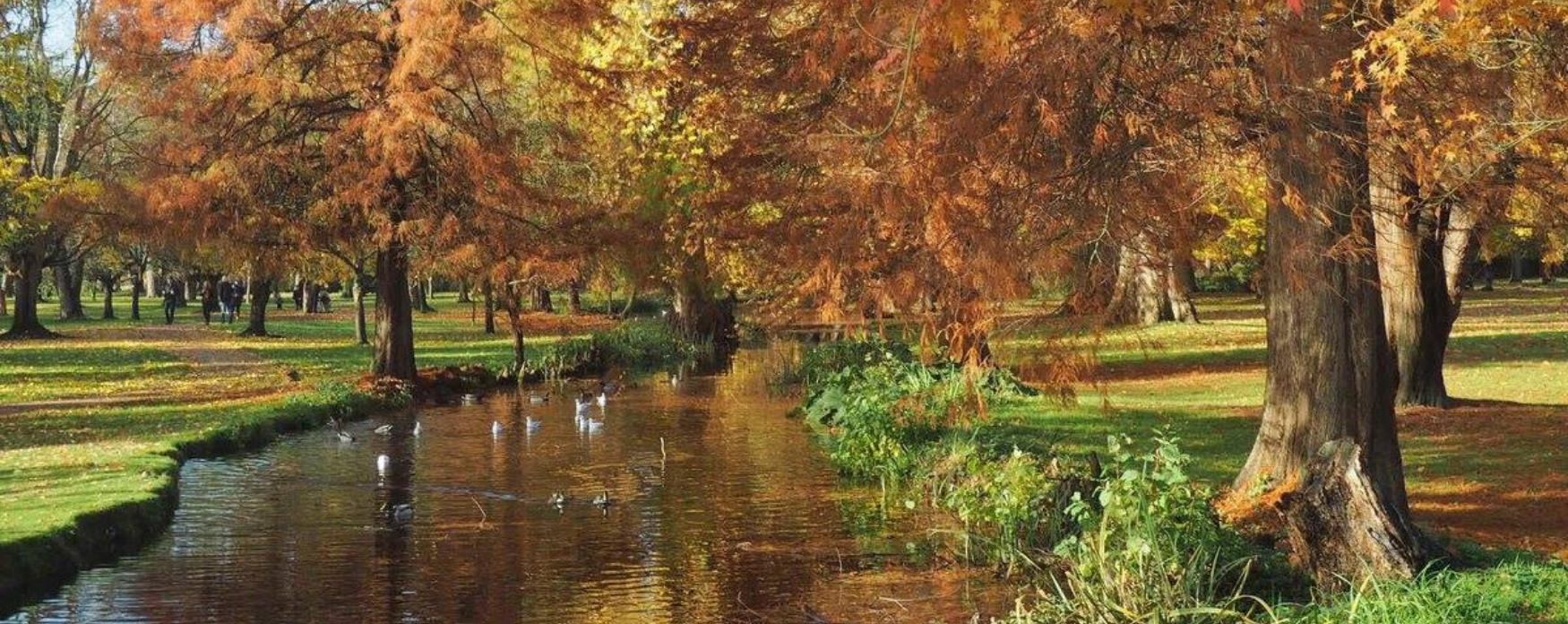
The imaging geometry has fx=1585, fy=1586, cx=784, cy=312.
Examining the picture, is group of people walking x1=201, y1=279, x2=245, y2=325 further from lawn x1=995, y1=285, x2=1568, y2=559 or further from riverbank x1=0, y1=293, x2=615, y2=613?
lawn x1=995, y1=285, x2=1568, y2=559

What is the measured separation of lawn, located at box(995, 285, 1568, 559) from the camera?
42.3 ft

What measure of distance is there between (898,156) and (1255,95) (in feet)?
11.9

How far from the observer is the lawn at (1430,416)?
12.9 m

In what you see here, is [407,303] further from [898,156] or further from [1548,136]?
[1548,136]

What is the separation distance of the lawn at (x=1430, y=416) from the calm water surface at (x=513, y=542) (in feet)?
8.59

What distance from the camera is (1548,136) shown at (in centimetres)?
1442

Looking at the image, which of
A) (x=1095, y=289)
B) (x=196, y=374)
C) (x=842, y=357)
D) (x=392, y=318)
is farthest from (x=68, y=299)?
(x=1095, y=289)

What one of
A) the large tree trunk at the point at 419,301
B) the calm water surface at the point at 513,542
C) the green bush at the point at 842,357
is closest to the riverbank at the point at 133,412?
the calm water surface at the point at 513,542

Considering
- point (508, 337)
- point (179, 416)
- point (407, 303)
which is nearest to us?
point (179, 416)

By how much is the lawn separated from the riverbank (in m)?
7.34

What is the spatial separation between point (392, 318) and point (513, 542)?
50.8ft

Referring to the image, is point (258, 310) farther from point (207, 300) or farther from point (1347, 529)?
point (1347, 529)

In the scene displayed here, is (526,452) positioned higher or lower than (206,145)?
lower

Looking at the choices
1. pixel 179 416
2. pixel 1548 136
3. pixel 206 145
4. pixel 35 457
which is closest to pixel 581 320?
pixel 206 145
